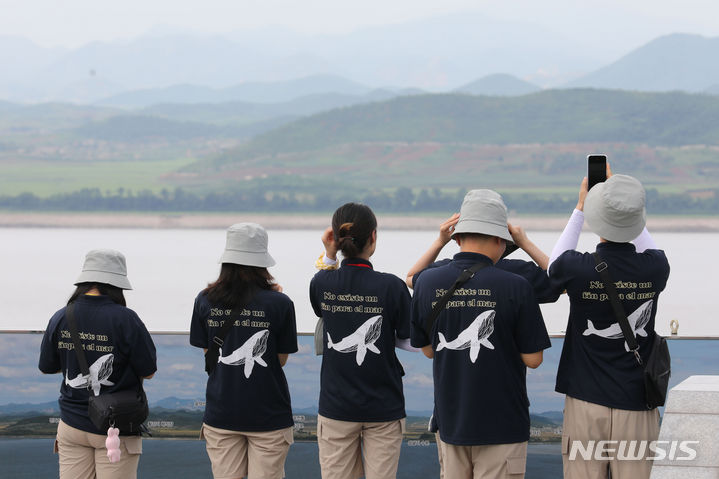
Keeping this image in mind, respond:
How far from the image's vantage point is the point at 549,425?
440 cm

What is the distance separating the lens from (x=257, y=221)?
54.7m

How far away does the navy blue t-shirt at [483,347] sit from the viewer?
285 cm

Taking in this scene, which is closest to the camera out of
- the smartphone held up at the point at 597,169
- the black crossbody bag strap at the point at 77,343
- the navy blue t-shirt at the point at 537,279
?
the navy blue t-shirt at the point at 537,279

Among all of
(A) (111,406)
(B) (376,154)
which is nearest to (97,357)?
(A) (111,406)

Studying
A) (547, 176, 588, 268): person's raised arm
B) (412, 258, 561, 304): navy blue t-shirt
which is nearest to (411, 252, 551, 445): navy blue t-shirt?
(412, 258, 561, 304): navy blue t-shirt

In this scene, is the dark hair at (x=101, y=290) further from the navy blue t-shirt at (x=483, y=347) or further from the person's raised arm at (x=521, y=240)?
the person's raised arm at (x=521, y=240)

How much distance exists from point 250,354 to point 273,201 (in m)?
54.9

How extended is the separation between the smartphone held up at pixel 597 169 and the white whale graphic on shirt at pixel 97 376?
2038mm

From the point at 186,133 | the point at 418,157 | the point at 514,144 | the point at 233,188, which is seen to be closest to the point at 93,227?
the point at 233,188

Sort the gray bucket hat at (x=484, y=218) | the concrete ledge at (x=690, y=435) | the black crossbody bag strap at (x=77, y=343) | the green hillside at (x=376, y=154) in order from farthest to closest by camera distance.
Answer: the green hillside at (x=376, y=154), the black crossbody bag strap at (x=77, y=343), the gray bucket hat at (x=484, y=218), the concrete ledge at (x=690, y=435)

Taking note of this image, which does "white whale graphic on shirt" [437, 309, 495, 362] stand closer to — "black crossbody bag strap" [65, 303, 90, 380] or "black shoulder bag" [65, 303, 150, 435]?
"black shoulder bag" [65, 303, 150, 435]

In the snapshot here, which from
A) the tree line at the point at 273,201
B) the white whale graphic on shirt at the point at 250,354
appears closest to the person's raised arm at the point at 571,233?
the white whale graphic on shirt at the point at 250,354

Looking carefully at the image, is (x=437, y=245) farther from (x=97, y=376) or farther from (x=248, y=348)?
(x=97, y=376)

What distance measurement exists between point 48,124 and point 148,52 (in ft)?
125
